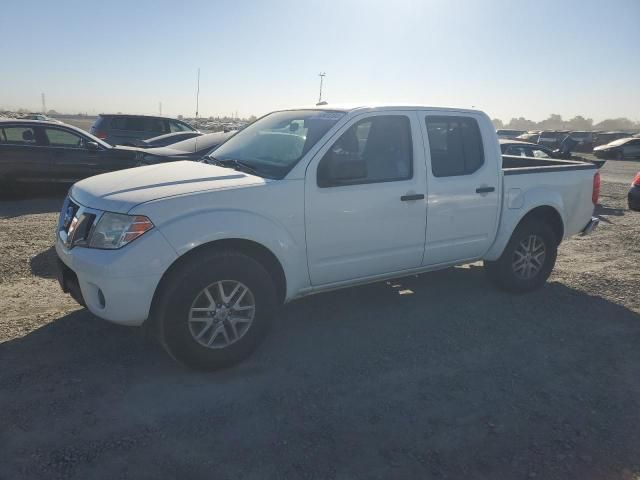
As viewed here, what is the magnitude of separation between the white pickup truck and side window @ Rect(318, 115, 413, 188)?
0.01m

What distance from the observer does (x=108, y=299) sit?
3.35 m

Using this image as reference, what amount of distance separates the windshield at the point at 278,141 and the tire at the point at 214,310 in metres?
0.83

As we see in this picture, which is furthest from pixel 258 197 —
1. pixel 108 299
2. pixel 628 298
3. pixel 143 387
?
pixel 628 298

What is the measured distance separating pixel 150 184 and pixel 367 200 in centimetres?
169

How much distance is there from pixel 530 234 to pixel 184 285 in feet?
12.6

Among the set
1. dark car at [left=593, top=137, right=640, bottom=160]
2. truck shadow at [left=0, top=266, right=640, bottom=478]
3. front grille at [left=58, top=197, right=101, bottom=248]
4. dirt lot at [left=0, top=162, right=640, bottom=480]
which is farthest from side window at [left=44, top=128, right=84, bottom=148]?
dark car at [left=593, top=137, right=640, bottom=160]

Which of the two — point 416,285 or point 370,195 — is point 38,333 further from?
point 416,285

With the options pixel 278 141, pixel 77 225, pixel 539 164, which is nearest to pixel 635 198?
pixel 539 164

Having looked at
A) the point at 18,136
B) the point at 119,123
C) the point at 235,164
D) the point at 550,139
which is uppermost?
the point at 550,139

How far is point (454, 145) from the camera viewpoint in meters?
4.98

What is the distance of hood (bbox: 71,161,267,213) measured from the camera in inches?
138

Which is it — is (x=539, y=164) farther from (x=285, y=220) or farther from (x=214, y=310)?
(x=214, y=310)

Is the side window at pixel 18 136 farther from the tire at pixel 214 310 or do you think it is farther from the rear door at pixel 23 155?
the tire at pixel 214 310

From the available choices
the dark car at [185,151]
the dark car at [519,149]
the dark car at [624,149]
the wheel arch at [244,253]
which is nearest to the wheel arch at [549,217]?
the wheel arch at [244,253]
